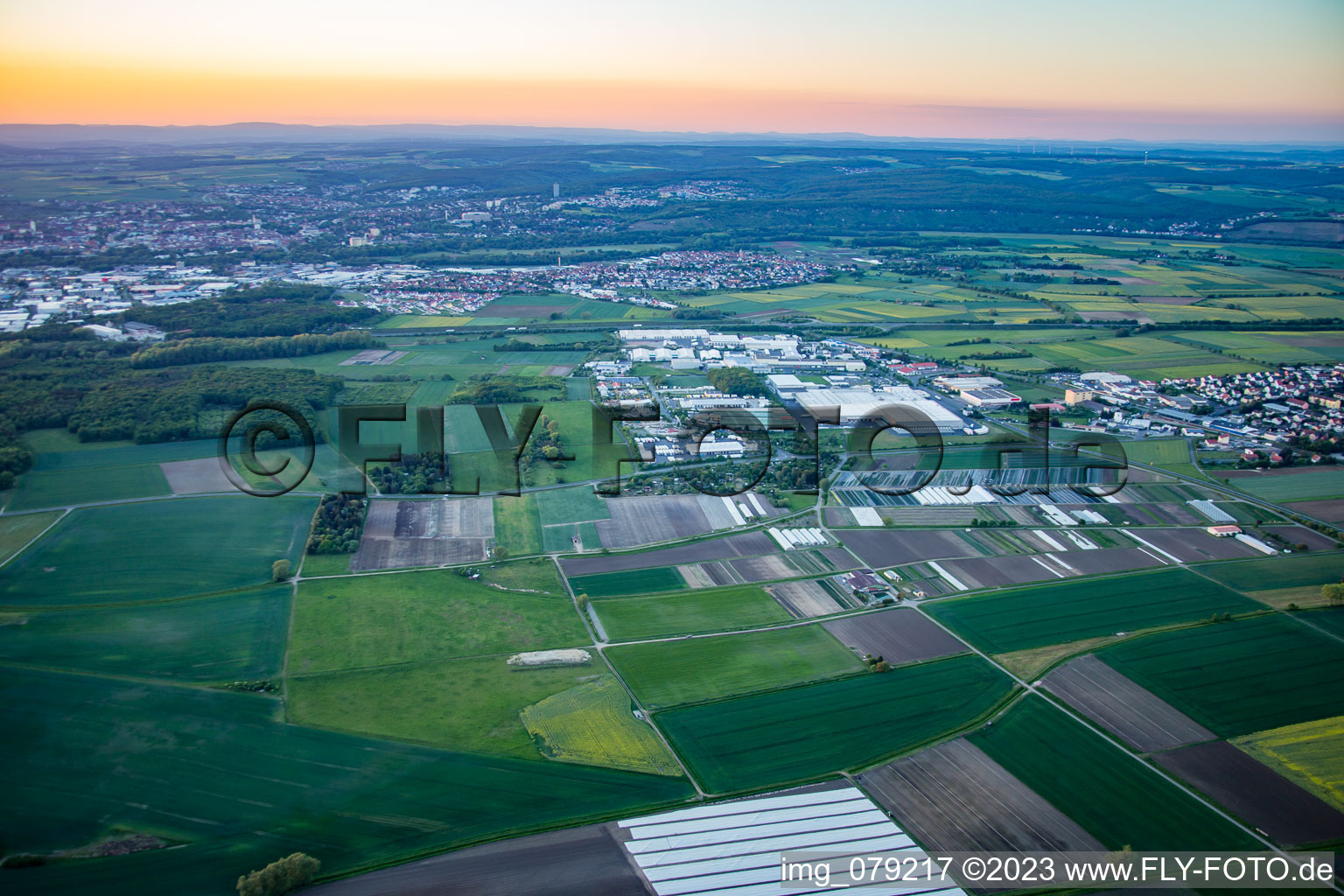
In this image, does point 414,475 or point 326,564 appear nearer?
point 326,564

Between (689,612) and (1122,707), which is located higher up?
(689,612)

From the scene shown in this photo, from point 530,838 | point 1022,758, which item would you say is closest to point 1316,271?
point 1022,758

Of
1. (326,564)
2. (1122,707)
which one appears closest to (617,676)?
(326,564)

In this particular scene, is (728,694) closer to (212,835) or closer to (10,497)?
(212,835)

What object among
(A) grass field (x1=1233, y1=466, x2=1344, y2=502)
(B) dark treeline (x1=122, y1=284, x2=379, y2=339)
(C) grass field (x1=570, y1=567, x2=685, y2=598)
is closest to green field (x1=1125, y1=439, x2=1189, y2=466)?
(A) grass field (x1=1233, y1=466, x2=1344, y2=502)

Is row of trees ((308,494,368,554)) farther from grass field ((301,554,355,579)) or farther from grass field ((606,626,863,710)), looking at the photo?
grass field ((606,626,863,710))

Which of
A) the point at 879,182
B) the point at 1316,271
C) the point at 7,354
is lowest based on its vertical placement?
the point at 7,354

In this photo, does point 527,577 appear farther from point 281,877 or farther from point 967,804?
point 967,804
